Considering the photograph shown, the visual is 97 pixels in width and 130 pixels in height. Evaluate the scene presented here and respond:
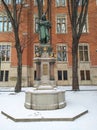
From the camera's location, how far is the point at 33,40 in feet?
90.6

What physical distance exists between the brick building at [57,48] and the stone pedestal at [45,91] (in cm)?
1561

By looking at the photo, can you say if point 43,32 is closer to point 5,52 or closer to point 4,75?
point 4,75

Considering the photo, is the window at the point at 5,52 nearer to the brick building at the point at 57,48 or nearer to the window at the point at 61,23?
the brick building at the point at 57,48

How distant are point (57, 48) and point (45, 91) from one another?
18.2m

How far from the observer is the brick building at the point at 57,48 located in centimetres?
2663

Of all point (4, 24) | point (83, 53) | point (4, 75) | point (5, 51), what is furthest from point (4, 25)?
point (83, 53)

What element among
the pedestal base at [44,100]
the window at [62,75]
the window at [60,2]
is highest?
the window at [60,2]

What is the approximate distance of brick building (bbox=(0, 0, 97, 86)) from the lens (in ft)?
87.4

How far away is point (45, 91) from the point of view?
10031 millimetres

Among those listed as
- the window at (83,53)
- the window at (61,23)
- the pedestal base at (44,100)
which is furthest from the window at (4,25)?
the pedestal base at (44,100)

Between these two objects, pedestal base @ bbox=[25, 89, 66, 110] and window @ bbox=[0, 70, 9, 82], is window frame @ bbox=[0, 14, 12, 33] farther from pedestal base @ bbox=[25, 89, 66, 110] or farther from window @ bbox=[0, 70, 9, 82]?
pedestal base @ bbox=[25, 89, 66, 110]

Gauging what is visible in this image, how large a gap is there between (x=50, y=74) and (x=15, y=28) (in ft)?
30.9

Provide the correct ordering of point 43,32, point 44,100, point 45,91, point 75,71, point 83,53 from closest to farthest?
point 44,100 < point 45,91 < point 43,32 < point 75,71 < point 83,53

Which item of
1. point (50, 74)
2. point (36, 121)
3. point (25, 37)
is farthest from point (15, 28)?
point (36, 121)
